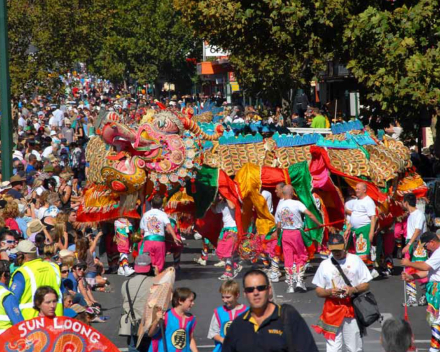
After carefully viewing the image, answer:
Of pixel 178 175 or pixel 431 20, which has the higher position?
pixel 431 20

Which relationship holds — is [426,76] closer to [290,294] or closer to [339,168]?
[339,168]

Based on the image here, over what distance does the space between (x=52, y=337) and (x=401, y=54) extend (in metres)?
11.9

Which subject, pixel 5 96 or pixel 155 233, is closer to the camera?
pixel 155 233

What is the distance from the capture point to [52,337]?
326 inches

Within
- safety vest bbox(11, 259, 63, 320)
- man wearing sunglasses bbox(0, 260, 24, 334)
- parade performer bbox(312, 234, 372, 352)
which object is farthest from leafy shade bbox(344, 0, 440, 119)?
man wearing sunglasses bbox(0, 260, 24, 334)

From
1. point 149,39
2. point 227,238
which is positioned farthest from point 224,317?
point 149,39

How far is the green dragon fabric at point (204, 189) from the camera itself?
16.9m

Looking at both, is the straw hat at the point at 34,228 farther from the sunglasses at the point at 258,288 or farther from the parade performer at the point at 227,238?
the sunglasses at the point at 258,288

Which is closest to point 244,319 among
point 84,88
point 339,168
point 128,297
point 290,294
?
point 128,297

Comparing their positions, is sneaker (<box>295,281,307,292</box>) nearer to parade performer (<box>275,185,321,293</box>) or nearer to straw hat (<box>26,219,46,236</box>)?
parade performer (<box>275,185,321,293</box>)

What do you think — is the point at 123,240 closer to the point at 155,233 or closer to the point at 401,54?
the point at 155,233

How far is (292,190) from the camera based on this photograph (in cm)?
1591

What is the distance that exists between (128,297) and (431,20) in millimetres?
10931

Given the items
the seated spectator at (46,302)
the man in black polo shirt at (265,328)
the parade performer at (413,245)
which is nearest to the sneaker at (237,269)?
the parade performer at (413,245)
